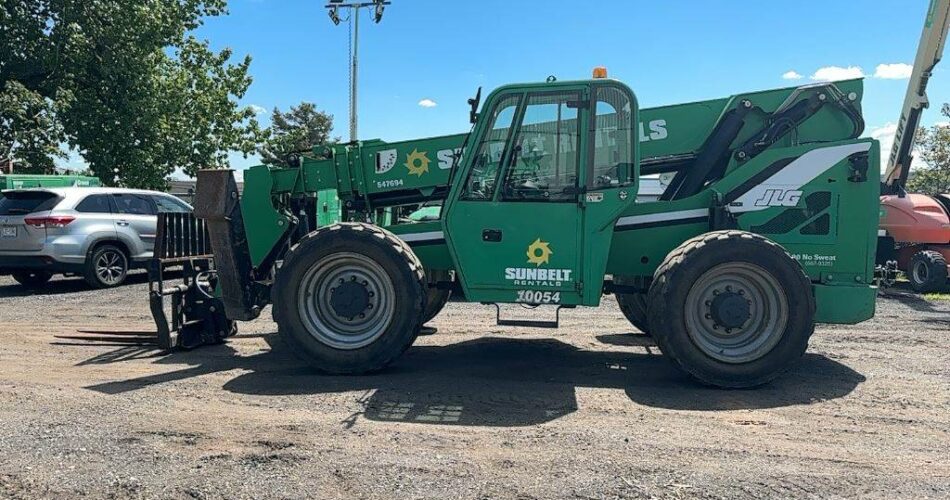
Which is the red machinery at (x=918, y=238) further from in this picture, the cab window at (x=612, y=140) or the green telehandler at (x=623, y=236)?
the cab window at (x=612, y=140)

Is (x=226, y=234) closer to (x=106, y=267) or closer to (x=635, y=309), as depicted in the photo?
(x=635, y=309)

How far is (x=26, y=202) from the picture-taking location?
464 inches

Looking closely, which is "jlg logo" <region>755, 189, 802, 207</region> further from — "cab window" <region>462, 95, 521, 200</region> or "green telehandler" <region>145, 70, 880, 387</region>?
"cab window" <region>462, 95, 521, 200</region>

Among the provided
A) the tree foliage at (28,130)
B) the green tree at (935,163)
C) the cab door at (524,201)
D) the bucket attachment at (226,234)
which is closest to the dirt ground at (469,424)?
the bucket attachment at (226,234)

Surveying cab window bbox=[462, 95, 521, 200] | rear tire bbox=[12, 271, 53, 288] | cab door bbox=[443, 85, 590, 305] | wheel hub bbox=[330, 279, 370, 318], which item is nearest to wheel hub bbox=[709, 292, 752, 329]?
cab door bbox=[443, 85, 590, 305]

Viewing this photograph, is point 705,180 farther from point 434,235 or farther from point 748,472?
point 748,472

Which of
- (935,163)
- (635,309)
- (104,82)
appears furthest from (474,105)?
(935,163)

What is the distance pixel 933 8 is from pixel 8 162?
25029 millimetres

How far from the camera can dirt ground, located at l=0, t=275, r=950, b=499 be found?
3.75 metres

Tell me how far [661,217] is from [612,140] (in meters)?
0.89

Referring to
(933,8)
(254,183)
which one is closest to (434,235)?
(254,183)

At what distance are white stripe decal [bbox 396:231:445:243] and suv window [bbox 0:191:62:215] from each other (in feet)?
28.4

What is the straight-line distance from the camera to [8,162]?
2155 centimetres

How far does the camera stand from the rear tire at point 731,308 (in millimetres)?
5527
